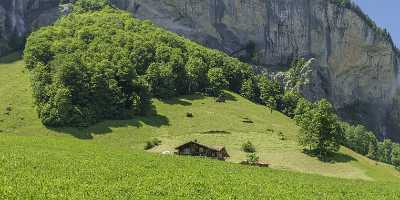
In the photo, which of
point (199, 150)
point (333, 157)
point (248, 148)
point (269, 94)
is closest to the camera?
point (199, 150)

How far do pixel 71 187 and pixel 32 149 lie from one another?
23682 mm

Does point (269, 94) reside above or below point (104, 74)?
below

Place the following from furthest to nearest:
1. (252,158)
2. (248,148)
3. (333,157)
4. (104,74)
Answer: (104,74)
(333,157)
(248,148)
(252,158)

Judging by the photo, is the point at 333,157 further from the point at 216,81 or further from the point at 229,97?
the point at 216,81

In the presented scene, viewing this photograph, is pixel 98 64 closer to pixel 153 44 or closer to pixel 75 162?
pixel 153 44

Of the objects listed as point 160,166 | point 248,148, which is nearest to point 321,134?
point 248,148

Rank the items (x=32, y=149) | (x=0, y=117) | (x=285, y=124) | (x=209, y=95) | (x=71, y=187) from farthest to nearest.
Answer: (x=209, y=95) < (x=285, y=124) < (x=0, y=117) < (x=32, y=149) < (x=71, y=187)

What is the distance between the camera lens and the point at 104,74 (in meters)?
154

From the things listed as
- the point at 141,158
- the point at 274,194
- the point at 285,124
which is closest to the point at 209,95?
the point at 285,124

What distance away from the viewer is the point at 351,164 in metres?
118

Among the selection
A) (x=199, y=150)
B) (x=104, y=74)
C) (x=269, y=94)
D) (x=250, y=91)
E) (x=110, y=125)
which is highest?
(x=104, y=74)

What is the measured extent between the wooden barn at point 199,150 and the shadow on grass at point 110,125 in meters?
22.0

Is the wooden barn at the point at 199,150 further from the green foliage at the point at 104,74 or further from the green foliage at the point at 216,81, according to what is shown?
the green foliage at the point at 216,81

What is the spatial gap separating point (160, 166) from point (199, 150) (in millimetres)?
48860
